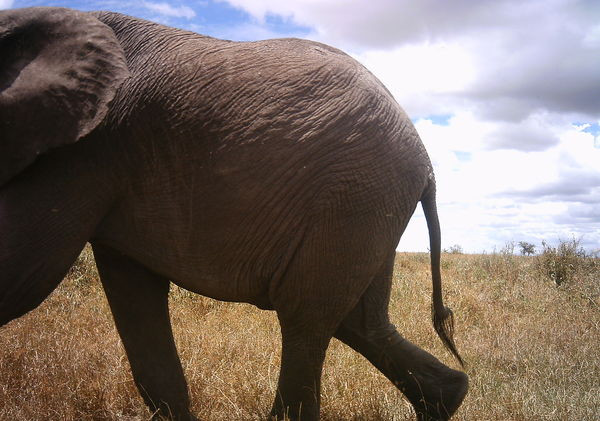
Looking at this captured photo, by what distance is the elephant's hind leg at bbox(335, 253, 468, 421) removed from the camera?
3.24m

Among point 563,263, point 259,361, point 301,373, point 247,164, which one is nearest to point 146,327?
point 301,373

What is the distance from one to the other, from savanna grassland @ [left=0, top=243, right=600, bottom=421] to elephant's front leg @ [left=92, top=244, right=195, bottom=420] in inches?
13.3

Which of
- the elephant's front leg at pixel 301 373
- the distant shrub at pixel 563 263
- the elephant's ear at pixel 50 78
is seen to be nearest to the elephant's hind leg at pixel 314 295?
the elephant's front leg at pixel 301 373

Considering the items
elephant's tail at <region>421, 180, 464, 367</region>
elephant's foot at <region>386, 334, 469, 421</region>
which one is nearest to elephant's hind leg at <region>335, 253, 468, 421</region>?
elephant's foot at <region>386, 334, 469, 421</region>

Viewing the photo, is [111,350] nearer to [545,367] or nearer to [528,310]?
[545,367]

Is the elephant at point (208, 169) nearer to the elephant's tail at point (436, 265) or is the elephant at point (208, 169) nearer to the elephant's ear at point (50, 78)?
the elephant's ear at point (50, 78)

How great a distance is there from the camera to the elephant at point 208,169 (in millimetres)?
2629

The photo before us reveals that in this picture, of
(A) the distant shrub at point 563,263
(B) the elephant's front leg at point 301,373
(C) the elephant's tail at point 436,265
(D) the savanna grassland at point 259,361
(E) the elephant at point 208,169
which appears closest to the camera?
(E) the elephant at point 208,169

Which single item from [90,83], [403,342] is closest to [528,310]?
[403,342]

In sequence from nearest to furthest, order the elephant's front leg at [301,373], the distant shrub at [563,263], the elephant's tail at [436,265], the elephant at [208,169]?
the elephant at [208,169] < the elephant's front leg at [301,373] < the elephant's tail at [436,265] < the distant shrub at [563,263]

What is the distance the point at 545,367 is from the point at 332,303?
2675 millimetres

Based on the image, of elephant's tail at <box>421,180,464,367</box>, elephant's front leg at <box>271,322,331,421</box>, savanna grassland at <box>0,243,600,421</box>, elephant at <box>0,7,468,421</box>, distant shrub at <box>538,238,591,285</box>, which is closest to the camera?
elephant at <box>0,7,468,421</box>

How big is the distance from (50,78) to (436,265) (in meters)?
2.18

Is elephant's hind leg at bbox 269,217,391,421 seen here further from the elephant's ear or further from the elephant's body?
the elephant's ear
